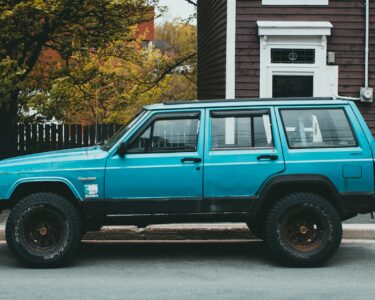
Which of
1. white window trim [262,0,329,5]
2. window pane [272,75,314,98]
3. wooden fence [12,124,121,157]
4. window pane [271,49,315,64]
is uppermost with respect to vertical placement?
white window trim [262,0,329,5]

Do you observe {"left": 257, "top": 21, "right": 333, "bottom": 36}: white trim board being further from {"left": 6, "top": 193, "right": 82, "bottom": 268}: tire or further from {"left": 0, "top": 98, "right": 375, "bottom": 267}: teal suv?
{"left": 6, "top": 193, "right": 82, "bottom": 268}: tire

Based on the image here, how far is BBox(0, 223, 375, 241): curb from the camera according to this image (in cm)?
871

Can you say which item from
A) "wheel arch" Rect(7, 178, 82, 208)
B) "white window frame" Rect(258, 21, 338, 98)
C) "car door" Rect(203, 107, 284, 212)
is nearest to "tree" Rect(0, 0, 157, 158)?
"white window frame" Rect(258, 21, 338, 98)

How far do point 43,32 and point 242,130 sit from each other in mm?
6676

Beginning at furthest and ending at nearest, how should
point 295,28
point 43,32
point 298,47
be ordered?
point 298,47 → point 295,28 → point 43,32

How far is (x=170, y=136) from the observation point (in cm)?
736

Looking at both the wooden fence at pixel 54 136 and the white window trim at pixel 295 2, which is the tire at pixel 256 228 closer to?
the white window trim at pixel 295 2

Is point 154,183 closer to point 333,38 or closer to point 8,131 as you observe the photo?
point 333,38

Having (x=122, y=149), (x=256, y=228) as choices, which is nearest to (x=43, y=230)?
(x=122, y=149)

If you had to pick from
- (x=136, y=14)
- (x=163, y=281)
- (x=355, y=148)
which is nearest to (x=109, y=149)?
(x=163, y=281)

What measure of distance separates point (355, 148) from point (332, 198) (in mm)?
606

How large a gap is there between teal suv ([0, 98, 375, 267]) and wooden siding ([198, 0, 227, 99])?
667cm

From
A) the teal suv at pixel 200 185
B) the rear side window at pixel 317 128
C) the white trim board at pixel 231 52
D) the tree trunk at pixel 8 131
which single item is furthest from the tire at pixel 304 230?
the tree trunk at pixel 8 131

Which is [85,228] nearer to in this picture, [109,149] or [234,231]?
[109,149]
